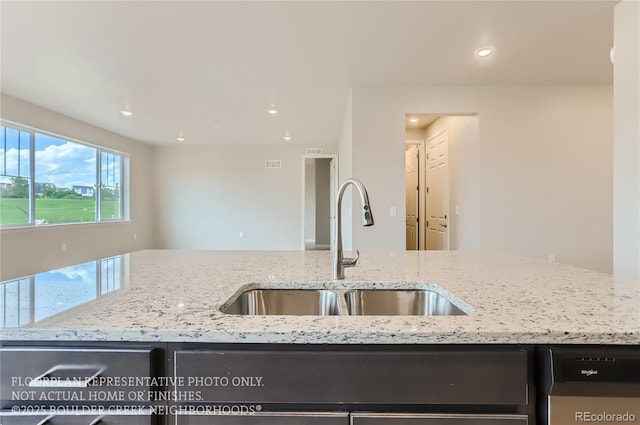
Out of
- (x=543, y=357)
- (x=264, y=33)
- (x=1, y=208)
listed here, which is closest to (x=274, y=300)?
(x=543, y=357)

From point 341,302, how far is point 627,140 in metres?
2.32

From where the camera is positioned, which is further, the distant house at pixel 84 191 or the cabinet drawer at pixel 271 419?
the distant house at pixel 84 191

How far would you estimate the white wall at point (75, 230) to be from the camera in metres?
4.04

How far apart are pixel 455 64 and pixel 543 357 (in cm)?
312

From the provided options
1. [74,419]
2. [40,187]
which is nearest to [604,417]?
[74,419]

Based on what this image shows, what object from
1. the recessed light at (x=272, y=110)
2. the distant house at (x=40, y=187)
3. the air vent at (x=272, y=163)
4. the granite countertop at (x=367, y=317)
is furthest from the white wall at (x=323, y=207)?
the granite countertop at (x=367, y=317)

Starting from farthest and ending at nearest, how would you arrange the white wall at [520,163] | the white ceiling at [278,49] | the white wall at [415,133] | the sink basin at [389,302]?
the white wall at [415,133]
the white wall at [520,163]
the white ceiling at [278,49]
the sink basin at [389,302]

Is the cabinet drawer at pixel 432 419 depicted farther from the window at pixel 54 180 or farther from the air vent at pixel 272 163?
the air vent at pixel 272 163

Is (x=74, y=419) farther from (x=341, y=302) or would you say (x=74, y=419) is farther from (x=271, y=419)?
(x=341, y=302)

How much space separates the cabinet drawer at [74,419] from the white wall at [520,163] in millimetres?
3166

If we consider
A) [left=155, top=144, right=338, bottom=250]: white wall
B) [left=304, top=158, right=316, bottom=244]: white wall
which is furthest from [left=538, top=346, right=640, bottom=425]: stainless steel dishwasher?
[left=304, top=158, right=316, bottom=244]: white wall

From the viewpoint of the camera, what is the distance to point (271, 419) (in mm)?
695

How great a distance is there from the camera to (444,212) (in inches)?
181

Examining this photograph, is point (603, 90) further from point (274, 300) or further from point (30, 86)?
point (30, 86)
